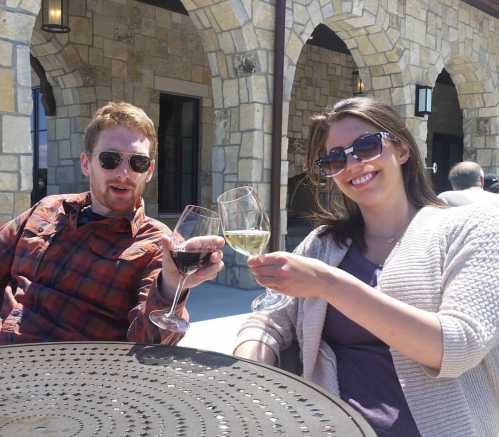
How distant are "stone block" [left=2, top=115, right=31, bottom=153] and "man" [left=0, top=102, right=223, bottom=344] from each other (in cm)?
209

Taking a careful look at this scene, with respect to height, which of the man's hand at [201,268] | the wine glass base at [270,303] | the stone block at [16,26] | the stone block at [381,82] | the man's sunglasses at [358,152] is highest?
the stone block at [381,82]

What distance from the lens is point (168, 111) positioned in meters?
7.70

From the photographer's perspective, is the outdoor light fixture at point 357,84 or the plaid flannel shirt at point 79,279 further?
the outdoor light fixture at point 357,84

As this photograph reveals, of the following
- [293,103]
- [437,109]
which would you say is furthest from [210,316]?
[437,109]

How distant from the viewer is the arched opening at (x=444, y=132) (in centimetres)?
1204

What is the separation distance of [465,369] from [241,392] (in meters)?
0.54

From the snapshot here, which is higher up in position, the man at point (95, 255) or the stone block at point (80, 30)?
the stone block at point (80, 30)

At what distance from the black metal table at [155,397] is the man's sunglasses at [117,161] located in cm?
62

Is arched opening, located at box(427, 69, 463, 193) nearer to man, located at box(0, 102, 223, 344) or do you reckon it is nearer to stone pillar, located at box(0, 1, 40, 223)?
stone pillar, located at box(0, 1, 40, 223)

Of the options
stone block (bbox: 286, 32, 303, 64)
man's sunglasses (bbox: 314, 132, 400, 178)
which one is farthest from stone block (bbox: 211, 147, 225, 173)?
man's sunglasses (bbox: 314, 132, 400, 178)

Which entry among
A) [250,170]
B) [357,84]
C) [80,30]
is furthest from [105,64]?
[357,84]

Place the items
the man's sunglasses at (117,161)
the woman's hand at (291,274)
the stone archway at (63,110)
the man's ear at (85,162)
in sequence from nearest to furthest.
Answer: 1. the woman's hand at (291,274)
2. the man's sunglasses at (117,161)
3. the man's ear at (85,162)
4. the stone archway at (63,110)

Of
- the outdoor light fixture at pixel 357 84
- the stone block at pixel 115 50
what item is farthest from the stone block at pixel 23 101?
the outdoor light fixture at pixel 357 84

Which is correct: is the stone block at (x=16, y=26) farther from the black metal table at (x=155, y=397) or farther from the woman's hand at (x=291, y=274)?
the woman's hand at (x=291, y=274)
